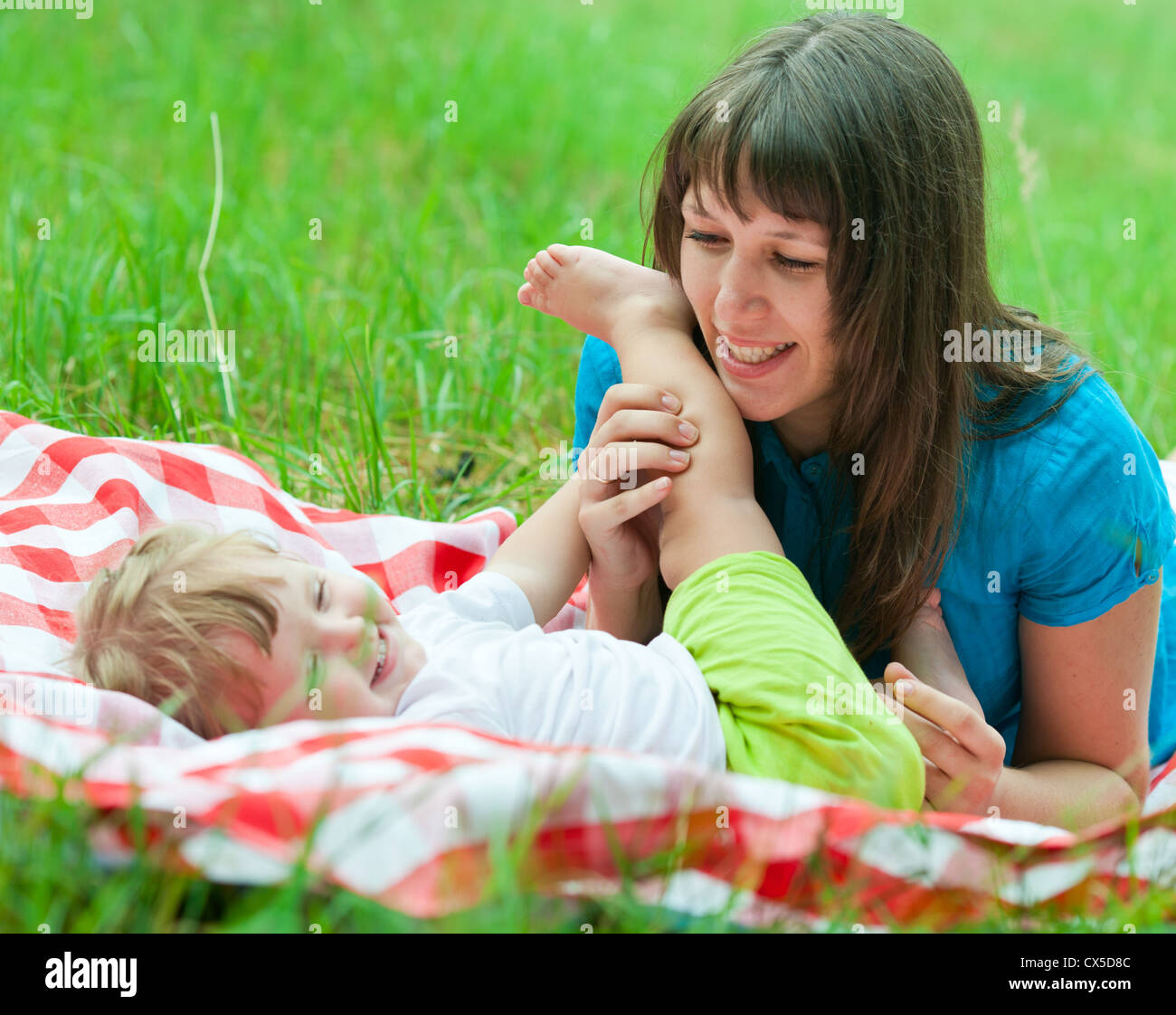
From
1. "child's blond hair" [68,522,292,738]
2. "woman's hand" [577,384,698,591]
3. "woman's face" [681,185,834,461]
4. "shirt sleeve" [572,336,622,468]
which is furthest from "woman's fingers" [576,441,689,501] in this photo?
"child's blond hair" [68,522,292,738]

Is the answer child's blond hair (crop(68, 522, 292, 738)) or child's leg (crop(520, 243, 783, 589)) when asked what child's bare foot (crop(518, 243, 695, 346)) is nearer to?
child's leg (crop(520, 243, 783, 589))

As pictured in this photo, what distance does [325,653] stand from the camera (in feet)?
5.06

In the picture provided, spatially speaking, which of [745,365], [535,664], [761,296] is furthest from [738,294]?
[535,664]

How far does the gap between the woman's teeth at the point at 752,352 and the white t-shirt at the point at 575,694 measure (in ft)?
1.38

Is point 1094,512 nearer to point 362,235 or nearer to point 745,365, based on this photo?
point 745,365

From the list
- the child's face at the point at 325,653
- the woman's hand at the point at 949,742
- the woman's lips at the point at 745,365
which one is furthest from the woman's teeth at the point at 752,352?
the child's face at the point at 325,653

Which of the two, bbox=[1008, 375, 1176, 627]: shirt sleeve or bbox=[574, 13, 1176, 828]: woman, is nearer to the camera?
bbox=[574, 13, 1176, 828]: woman

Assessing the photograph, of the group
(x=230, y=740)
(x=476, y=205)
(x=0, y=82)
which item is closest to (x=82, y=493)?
(x=230, y=740)

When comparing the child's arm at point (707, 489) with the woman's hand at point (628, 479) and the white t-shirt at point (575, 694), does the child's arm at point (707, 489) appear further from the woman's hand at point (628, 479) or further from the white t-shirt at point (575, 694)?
the white t-shirt at point (575, 694)

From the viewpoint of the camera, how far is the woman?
1603 mm

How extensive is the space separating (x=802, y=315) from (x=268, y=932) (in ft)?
3.42

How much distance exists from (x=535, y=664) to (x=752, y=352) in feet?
1.78

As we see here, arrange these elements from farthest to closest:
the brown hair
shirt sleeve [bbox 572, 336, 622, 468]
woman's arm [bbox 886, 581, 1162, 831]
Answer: shirt sleeve [bbox 572, 336, 622, 468], woman's arm [bbox 886, 581, 1162, 831], the brown hair

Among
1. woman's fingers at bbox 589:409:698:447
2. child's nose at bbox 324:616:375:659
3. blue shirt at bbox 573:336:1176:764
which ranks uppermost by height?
woman's fingers at bbox 589:409:698:447
